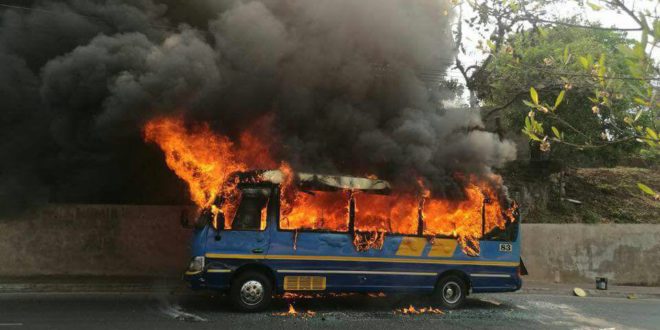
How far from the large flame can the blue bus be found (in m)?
0.14

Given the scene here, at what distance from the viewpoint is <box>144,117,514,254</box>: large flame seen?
29.9ft

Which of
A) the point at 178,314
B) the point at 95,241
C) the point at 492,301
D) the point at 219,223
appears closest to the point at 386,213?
the point at 219,223

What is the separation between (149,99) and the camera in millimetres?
9719

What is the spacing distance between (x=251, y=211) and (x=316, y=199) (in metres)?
1.19

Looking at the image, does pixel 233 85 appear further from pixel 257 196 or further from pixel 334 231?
pixel 334 231

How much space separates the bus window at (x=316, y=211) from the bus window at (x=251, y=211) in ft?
1.07

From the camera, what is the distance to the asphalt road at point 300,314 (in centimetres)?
777

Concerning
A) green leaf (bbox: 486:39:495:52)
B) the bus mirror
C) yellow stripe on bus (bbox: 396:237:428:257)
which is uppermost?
green leaf (bbox: 486:39:495:52)

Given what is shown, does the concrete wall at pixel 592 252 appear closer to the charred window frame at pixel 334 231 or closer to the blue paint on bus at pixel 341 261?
the blue paint on bus at pixel 341 261

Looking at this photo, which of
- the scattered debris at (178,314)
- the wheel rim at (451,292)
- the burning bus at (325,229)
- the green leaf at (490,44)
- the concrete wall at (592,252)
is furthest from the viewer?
the concrete wall at (592,252)

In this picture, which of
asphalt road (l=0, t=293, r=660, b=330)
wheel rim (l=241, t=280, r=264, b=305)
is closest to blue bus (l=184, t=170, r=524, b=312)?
Answer: wheel rim (l=241, t=280, r=264, b=305)

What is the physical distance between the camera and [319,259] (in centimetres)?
901

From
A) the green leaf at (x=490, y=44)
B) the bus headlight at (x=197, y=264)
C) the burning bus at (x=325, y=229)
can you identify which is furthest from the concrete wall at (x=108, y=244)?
the green leaf at (x=490, y=44)

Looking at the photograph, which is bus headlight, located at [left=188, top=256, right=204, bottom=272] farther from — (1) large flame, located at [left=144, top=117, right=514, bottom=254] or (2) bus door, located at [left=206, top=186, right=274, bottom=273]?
(1) large flame, located at [left=144, top=117, right=514, bottom=254]
